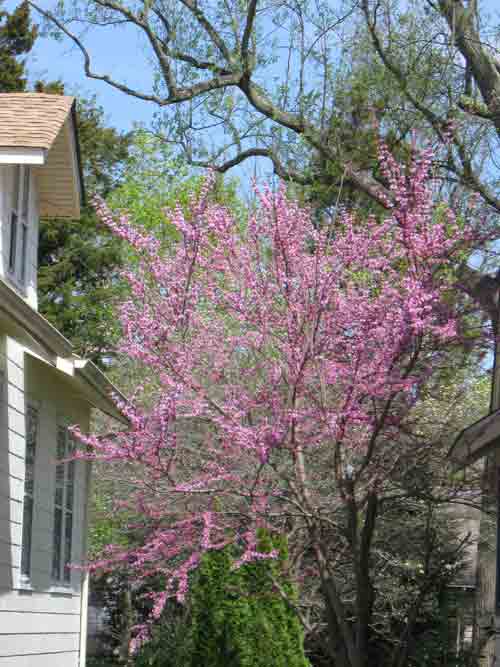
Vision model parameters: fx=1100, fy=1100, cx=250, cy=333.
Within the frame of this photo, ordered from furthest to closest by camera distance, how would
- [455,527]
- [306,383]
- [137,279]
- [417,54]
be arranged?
[455,527] < [417,54] < [137,279] < [306,383]

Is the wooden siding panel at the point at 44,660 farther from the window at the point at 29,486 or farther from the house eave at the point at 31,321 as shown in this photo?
the house eave at the point at 31,321

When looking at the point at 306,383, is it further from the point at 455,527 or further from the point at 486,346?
the point at 455,527

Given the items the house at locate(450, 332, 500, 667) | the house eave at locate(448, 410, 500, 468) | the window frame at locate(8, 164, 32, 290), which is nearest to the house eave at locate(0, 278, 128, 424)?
the window frame at locate(8, 164, 32, 290)

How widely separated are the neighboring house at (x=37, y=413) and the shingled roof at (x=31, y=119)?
0.01 m

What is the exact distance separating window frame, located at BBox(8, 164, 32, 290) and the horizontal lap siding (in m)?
1.42

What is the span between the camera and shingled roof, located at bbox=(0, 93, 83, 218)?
437 inches

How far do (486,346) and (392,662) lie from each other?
11.4ft

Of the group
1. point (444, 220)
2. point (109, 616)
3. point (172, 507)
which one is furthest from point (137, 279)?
point (109, 616)

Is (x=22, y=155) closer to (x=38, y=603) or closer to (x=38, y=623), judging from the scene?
(x=38, y=603)

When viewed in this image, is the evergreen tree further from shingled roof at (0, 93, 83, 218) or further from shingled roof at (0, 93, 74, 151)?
shingled roof at (0, 93, 74, 151)

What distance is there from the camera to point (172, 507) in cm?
1435

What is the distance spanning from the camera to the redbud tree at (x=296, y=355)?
9664mm

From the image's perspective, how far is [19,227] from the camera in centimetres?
1220

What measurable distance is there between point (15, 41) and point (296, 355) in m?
22.3
